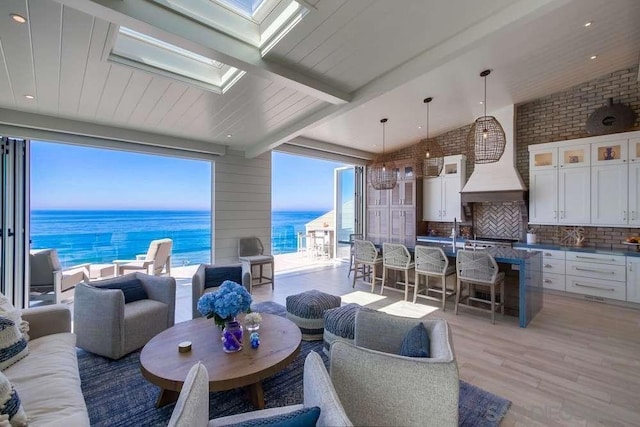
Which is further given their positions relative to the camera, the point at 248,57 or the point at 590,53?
the point at 590,53

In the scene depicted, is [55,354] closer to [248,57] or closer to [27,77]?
[27,77]

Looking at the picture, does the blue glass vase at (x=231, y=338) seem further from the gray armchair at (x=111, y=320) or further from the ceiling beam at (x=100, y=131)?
the ceiling beam at (x=100, y=131)

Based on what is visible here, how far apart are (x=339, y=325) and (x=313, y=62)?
272 cm

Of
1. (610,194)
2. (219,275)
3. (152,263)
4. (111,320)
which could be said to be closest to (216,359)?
(111,320)

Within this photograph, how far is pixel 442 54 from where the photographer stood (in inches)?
118

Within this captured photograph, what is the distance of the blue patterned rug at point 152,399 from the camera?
2.01 m

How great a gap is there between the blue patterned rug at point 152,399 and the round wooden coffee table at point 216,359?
0.42ft

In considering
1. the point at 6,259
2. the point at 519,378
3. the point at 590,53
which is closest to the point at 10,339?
the point at 6,259

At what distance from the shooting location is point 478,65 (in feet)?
13.3

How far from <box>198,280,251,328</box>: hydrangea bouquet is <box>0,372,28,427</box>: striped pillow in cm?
93

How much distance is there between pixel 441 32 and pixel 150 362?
378 centimetres

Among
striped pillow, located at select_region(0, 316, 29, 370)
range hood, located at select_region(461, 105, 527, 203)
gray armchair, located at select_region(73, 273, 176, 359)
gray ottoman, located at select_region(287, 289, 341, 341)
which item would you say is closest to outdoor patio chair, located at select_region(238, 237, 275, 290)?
gray ottoman, located at select_region(287, 289, 341, 341)

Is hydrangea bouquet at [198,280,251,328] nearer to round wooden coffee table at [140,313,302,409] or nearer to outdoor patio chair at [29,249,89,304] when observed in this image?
round wooden coffee table at [140,313,302,409]

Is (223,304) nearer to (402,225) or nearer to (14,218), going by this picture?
(14,218)
